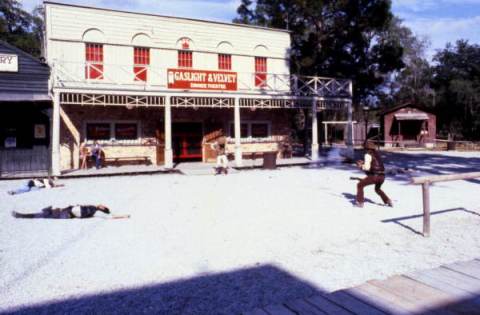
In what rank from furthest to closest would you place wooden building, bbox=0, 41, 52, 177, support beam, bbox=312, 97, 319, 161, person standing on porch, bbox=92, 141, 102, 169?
support beam, bbox=312, 97, 319, 161, person standing on porch, bbox=92, 141, 102, 169, wooden building, bbox=0, 41, 52, 177

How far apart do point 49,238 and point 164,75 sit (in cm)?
1240

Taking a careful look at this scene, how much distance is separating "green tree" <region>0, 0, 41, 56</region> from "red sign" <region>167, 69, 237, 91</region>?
77.8 feet

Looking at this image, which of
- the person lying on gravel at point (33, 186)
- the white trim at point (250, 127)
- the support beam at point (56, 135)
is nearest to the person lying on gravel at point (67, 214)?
the person lying on gravel at point (33, 186)

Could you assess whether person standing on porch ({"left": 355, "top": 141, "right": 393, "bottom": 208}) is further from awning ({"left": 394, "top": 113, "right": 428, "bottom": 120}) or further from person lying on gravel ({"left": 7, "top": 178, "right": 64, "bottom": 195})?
awning ({"left": 394, "top": 113, "right": 428, "bottom": 120})

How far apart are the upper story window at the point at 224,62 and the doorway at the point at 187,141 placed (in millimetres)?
3118

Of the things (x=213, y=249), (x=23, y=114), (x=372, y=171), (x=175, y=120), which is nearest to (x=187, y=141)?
(x=175, y=120)

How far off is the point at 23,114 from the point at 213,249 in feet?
43.7

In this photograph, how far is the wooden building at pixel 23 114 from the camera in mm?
14664

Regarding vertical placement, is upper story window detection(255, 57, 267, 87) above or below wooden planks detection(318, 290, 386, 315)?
above

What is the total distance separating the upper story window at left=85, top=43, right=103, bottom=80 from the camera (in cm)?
1614

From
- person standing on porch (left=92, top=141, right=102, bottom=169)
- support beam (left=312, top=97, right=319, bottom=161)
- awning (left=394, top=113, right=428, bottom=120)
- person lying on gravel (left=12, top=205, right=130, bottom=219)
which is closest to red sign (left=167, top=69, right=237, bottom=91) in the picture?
person standing on porch (left=92, top=141, right=102, bottom=169)

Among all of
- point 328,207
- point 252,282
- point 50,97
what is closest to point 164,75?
point 50,97

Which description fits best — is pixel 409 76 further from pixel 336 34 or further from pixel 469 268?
pixel 469 268

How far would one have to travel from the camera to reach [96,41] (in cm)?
1645
